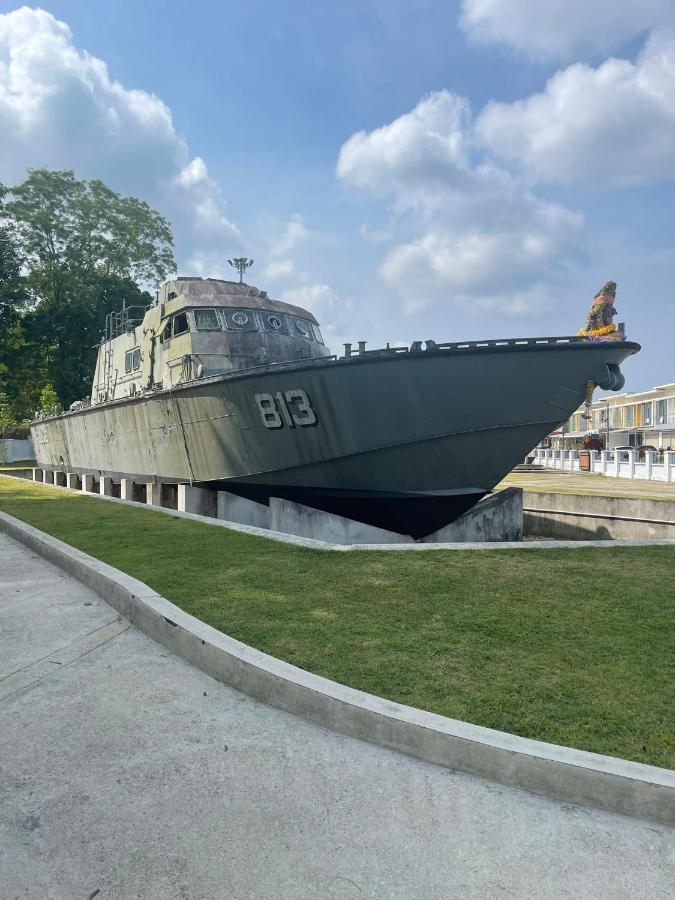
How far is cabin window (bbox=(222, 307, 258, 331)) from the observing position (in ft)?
43.8

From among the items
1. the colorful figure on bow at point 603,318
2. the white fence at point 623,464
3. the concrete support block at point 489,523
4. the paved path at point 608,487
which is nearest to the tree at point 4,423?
the paved path at point 608,487

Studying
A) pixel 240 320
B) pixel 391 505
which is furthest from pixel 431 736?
pixel 240 320

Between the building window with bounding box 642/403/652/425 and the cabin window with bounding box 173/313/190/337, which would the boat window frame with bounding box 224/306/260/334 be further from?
the building window with bounding box 642/403/652/425

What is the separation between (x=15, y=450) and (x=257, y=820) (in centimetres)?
4742

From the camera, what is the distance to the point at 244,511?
13.3m

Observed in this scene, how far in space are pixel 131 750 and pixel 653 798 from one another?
2.45 metres

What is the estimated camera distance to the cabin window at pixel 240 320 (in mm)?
13359

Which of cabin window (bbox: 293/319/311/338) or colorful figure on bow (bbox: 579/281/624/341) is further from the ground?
cabin window (bbox: 293/319/311/338)

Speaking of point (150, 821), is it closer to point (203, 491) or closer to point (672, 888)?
point (672, 888)

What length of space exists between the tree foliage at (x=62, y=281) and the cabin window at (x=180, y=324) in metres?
23.9

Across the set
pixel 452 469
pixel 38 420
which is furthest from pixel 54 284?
pixel 452 469

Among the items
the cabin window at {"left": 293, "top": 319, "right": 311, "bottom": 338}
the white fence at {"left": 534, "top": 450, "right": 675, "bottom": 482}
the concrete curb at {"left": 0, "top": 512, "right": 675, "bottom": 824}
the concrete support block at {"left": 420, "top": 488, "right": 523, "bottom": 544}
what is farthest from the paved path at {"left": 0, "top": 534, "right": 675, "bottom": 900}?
the white fence at {"left": 534, "top": 450, "right": 675, "bottom": 482}

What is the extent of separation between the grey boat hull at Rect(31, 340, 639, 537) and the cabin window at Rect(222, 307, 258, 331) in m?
1.83

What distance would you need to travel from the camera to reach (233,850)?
2.29 metres
